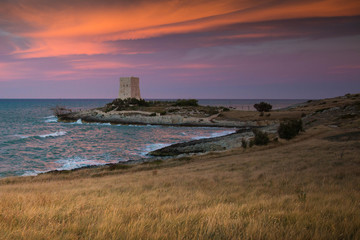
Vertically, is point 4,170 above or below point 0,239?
below

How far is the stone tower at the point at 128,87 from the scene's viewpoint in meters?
105

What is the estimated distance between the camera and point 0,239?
136 inches

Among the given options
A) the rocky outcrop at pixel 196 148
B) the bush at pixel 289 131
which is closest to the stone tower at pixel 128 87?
the rocky outcrop at pixel 196 148

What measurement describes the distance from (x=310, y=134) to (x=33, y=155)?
33699mm

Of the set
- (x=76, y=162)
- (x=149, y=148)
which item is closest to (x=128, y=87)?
(x=149, y=148)

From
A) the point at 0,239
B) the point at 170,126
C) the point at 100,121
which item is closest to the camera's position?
the point at 0,239

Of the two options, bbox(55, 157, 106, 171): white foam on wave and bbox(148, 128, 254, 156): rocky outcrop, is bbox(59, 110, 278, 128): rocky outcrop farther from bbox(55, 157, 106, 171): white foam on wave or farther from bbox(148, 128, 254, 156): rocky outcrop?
bbox(55, 157, 106, 171): white foam on wave

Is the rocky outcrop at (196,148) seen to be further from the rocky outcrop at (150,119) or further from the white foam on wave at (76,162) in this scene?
the rocky outcrop at (150,119)

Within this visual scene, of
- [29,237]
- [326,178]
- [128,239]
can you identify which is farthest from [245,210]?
[326,178]

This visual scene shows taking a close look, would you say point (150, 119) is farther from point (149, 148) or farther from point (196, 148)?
point (196, 148)

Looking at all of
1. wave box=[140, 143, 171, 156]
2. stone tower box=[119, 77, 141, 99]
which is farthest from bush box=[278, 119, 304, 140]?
stone tower box=[119, 77, 141, 99]

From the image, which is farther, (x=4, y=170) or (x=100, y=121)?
(x=100, y=121)

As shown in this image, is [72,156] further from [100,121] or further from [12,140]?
[100,121]

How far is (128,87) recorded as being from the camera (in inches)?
4154
